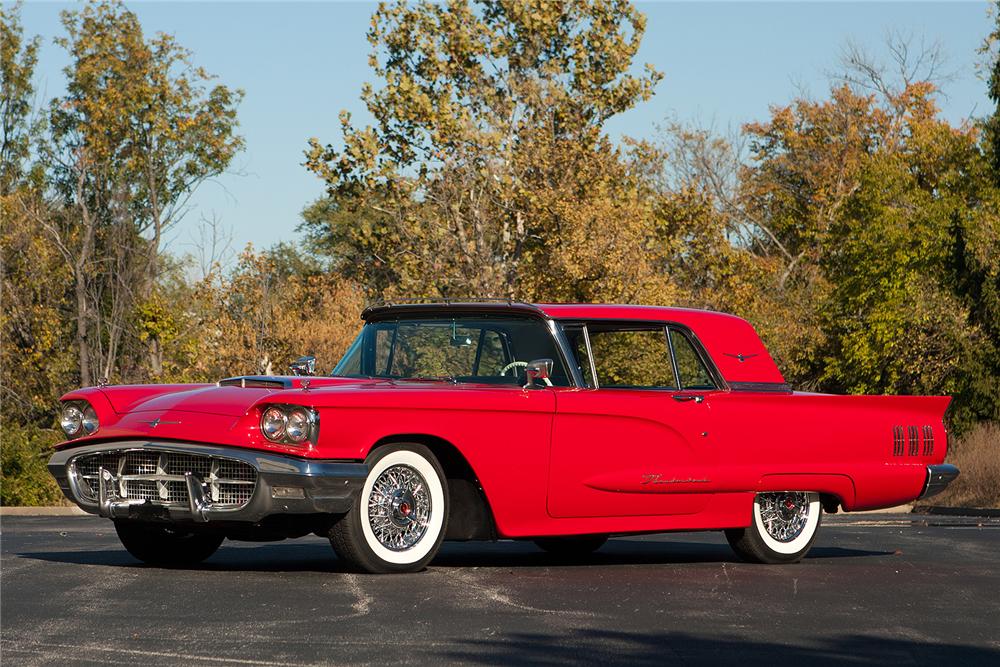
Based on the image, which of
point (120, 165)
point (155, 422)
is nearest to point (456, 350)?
point (155, 422)

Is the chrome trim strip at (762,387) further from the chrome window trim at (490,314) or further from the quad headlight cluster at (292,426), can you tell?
the quad headlight cluster at (292,426)

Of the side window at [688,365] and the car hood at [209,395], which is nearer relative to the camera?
the car hood at [209,395]

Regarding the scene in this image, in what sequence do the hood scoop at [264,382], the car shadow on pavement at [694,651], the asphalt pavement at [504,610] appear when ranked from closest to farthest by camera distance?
the car shadow on pavement at [694,651] < the asphalt pavement at [504,610] < the hood scoop at [264,382]

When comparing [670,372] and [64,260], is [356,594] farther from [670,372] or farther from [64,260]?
[64,260]

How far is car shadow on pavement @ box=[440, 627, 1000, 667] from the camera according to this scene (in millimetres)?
6637

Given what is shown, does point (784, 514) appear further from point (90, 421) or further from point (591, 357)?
point (90, 421)

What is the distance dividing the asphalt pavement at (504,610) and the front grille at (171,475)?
494mm

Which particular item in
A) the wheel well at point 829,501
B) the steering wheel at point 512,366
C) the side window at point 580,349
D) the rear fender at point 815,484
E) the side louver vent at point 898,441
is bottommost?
the wheel well at point 829,501

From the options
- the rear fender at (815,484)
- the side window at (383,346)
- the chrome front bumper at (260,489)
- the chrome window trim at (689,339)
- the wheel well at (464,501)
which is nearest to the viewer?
the chrome front bumper at (260,489)

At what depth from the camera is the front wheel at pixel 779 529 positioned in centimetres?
1147

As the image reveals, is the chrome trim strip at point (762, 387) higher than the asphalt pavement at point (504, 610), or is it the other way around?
the chrome trim strip at point (762, 387)

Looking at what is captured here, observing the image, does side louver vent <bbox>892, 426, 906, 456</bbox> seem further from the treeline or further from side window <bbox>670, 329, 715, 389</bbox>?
the treeline

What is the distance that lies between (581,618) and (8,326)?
39688mm

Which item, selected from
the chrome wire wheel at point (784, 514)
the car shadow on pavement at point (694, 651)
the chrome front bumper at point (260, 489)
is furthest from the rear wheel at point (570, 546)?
the car shadow on pavement at point (694, 651)
